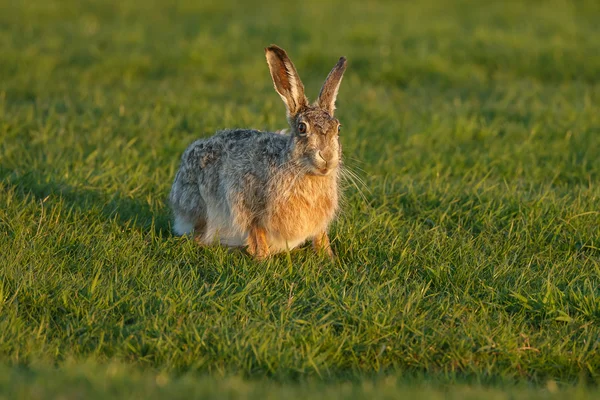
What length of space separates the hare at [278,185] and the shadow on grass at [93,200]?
401 mm

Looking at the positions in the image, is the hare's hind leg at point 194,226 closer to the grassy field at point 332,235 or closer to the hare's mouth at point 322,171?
A: the grassy field at point 332,235

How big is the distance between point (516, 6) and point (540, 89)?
203 inches

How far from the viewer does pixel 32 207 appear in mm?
6156

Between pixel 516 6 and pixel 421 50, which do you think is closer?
pixel 421 50

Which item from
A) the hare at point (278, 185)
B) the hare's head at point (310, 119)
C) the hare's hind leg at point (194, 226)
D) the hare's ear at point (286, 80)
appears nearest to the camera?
the hare's head at point (310, 119)

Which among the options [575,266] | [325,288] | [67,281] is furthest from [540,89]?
[67,281]

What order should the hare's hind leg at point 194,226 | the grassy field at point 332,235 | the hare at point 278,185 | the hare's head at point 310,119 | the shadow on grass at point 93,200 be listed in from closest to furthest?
1. the grassy field at point 332,235
2. the hare's head at point 310,119
3. the hare at point 278,185
4. the hare's hind leg at point 194,226
5. the shadow on grass at point 93,200

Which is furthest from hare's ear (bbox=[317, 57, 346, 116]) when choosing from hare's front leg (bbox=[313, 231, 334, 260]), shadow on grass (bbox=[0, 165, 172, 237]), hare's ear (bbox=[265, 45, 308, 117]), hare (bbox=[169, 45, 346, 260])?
shadow on grass (bbox=[0, 165, 172, 237])

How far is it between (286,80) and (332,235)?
1150mm

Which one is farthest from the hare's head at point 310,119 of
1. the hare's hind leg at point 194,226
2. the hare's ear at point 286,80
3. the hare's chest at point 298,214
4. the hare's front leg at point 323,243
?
the hare's hind leg at point 194,226

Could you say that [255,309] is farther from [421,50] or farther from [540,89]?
[421,50]

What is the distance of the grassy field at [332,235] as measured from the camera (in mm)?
4398

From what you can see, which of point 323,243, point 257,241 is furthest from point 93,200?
point 323,243

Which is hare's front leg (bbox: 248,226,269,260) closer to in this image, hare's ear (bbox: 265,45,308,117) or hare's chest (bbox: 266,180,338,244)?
hare's chest (bbox: 266,180,338,244)
